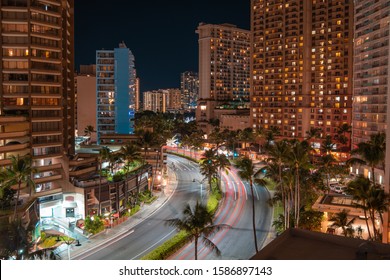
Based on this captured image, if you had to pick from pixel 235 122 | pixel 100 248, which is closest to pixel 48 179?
pixel 100 248

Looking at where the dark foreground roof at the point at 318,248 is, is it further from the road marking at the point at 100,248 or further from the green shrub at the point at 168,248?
the road marking at the point at 100,248

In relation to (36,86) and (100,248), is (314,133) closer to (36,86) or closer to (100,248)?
(36,86)

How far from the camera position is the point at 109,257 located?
132ft

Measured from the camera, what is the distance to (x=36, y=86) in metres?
52.6

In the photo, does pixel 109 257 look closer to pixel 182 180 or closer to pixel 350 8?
pixel 182 180

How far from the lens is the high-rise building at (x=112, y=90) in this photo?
11375 centimetres

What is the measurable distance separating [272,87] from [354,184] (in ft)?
283

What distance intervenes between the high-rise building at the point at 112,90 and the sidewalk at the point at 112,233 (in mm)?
54248

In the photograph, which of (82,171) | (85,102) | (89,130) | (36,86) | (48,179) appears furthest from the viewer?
(85,102)

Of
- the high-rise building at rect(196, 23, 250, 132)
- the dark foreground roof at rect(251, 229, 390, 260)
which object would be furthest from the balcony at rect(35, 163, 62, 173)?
the high-rise building at rect(196, 23, 250, 132)

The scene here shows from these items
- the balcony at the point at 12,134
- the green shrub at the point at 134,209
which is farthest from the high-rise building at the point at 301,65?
the balcony at the point at 12,134

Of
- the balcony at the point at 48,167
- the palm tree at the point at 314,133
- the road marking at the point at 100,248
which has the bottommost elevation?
the road marking at the point at 100,248

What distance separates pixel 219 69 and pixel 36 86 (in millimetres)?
122352
